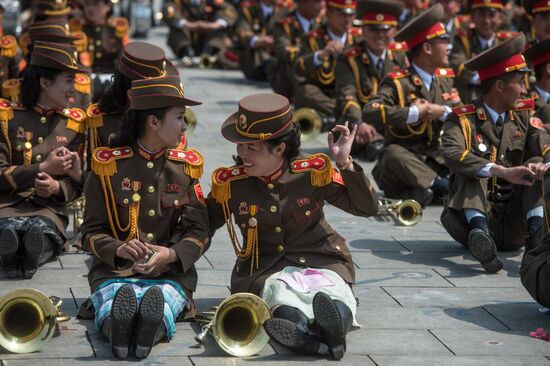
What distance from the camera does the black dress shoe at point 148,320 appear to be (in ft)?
19.2

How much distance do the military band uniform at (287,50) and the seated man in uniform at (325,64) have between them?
615 millimetres

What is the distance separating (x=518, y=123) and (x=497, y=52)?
0.55m

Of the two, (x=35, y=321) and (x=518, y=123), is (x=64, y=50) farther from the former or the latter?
(x=518, y=123)

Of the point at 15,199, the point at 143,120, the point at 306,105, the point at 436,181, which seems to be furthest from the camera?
the point at 306,105

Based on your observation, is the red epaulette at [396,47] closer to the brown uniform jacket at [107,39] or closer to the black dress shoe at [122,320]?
the brown uniform jacket at [107,39]

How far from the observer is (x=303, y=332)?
5914 millimetres

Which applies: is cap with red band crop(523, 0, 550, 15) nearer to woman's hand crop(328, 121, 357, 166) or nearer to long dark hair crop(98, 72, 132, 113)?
long dark hair crop(98, 72, 132, 113)

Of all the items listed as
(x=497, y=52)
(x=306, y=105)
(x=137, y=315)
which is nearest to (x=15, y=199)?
(x=137, y=315)

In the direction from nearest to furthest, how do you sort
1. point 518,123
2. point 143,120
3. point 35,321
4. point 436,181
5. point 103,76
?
point 35,321, point 143,120, point 518,123, point 436,181, point 103,76

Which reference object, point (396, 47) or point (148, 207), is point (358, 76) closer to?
point (396, 47)

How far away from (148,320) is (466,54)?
762 centimetres

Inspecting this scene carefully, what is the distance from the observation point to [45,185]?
7.54 m

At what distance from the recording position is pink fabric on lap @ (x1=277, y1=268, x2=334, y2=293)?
621 centimetres

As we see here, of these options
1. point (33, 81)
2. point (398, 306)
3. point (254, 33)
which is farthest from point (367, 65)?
point (254, 33)
